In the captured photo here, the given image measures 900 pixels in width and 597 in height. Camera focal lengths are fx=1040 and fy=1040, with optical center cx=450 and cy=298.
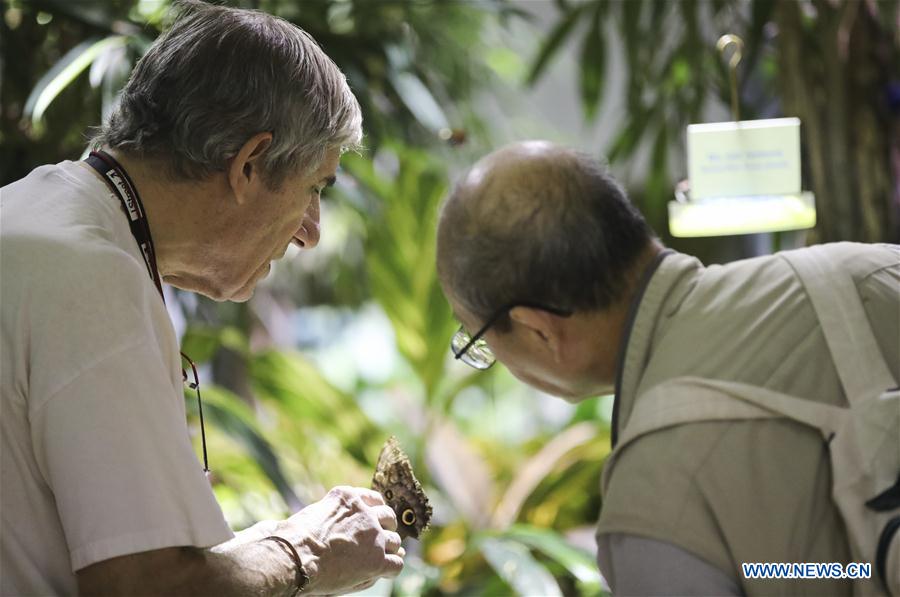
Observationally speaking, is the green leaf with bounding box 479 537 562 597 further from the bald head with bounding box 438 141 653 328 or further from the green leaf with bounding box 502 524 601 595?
the bald head with bounding box 438 141 653 328

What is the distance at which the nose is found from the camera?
1390 millimetres

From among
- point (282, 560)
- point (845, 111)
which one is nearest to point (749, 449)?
point (282, 560)

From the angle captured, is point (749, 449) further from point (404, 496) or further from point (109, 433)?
point (109, 433)

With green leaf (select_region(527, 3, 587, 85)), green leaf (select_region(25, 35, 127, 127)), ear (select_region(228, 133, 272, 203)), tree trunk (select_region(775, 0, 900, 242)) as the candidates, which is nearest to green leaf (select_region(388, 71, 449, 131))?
green leaf (select_region(527, 3, 587, 85))

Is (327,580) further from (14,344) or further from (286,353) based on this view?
(286,353)

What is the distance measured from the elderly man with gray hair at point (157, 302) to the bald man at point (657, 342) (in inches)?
9.8

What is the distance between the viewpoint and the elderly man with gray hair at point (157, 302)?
1.03 metres

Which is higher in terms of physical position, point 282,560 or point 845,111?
point 845,111

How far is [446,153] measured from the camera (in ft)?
9.94

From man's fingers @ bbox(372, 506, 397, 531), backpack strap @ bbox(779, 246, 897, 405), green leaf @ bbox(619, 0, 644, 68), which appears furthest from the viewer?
green leaf @ bbox(619, 0, 644, 68)

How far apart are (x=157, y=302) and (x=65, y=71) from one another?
1.14 meters

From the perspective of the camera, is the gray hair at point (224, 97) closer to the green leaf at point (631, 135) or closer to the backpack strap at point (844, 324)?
the backpack strap at point (844, 324)

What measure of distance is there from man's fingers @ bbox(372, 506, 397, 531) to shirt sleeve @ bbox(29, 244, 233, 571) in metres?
0.30

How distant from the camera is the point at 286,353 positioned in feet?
10.4
